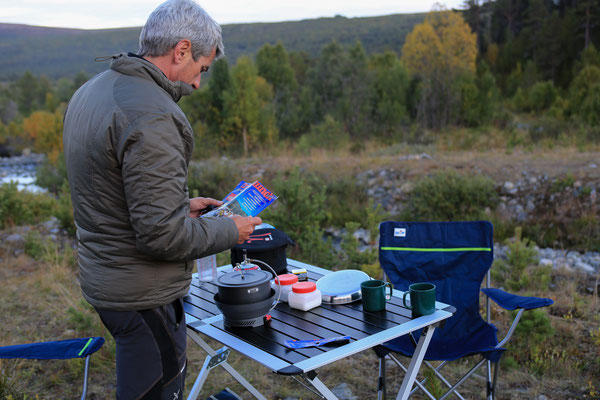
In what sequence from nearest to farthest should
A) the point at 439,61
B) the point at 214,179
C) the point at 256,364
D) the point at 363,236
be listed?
the point at 256,364
the point at 363,236
the point at 214,179
the point at 439,61

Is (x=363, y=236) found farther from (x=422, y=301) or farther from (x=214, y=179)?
(x=422, y=301)

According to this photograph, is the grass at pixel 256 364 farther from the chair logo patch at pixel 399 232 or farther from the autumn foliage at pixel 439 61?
the autumn foliage at pixel 439 61

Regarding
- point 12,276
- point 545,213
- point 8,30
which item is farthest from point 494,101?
point 8,30

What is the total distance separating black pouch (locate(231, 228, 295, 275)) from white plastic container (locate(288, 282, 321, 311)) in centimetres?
35

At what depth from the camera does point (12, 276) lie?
5.20m

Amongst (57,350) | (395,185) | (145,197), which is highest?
(145,197)

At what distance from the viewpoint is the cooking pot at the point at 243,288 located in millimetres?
1766

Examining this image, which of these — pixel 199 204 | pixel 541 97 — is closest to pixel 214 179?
pixel 199 204

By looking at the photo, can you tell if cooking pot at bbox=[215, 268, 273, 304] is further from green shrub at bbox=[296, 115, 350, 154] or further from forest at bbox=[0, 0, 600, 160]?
green shrub at bbox=[296, 115, 350, 154]

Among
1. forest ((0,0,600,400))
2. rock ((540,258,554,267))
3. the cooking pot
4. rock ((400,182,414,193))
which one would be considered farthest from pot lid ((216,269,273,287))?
rock ((400,182,414,193))

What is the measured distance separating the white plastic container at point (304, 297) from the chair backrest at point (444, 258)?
940 millimetres

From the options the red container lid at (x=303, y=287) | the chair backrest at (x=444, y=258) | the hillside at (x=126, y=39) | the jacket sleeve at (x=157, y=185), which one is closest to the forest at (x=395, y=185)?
the chair backrest at (x=444, y=258)

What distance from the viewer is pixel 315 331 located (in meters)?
1.76

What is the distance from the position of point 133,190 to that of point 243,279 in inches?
23.0
